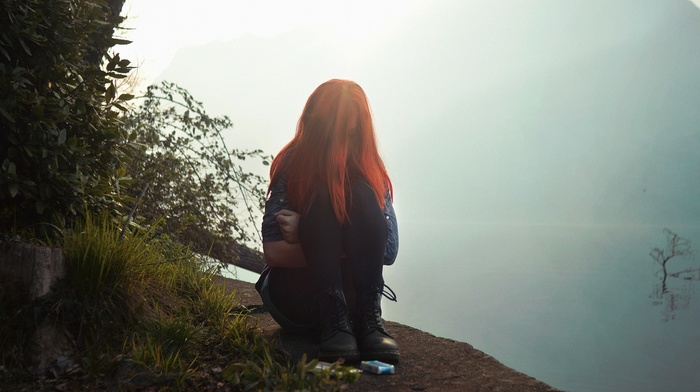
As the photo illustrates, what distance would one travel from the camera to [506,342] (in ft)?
145

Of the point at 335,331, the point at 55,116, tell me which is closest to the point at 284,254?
the point at 335,331

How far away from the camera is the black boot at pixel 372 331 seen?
2805mm

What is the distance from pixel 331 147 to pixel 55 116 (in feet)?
4.92

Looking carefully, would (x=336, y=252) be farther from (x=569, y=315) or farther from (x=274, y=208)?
(x=569, y=315)

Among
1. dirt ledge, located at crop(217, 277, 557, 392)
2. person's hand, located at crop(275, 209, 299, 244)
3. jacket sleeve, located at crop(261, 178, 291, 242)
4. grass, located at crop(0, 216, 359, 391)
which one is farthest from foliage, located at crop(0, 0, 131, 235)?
dirt ledge, located at crop(217, 277, 557, 392)

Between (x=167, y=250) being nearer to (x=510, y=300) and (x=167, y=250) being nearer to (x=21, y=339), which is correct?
(x=21, y=339)

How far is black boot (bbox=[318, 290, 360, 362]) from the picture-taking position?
2.69m

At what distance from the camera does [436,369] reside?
292cm

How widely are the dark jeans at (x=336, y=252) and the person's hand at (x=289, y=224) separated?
0.08 meters

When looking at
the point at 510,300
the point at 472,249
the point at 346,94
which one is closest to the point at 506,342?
the point at 510,300

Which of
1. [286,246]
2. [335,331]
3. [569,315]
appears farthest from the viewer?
[569,315]

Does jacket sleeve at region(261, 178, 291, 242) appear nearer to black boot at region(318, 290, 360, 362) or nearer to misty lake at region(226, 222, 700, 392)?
black boot at region(318, 290, 360, 362)

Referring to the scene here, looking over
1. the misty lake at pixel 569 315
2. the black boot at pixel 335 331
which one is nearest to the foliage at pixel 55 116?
the black boot at pixel 335 331

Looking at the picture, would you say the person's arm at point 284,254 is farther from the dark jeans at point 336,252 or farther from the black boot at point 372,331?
the black boot at point 372,331
